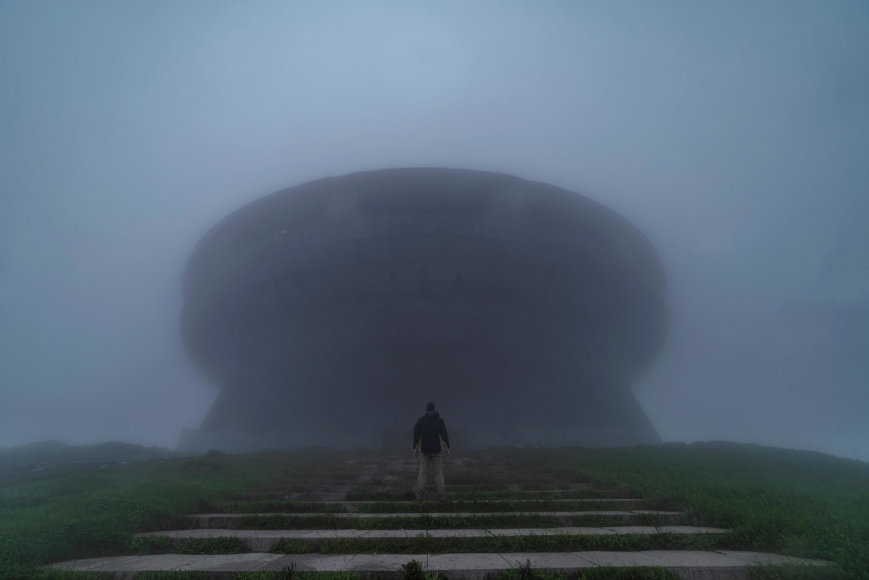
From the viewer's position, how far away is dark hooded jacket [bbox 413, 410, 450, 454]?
7027 mm

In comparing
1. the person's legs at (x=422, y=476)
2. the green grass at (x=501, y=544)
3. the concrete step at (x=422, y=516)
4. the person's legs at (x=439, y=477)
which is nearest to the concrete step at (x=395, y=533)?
the green grass at (x=501, y=544)

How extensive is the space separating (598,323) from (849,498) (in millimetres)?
23264

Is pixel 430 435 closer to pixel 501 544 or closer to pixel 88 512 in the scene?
pixel 501 544

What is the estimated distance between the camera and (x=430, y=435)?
23.3 feet

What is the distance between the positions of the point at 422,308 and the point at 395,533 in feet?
69.8

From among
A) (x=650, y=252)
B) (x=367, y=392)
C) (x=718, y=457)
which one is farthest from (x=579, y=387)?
(x=718, y=457)

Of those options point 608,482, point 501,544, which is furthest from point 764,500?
point 501,544

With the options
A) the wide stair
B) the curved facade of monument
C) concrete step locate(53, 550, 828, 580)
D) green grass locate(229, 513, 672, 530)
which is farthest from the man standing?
the curved facade of monument

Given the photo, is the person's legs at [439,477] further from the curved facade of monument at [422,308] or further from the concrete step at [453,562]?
the curved facade of monument at [422,308]

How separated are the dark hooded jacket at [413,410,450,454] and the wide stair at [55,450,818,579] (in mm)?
739

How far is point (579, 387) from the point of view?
2725cm

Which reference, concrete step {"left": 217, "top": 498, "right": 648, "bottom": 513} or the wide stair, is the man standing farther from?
concrete step {"left": 217, "top": 498, "right": 648, "bottom": 513}

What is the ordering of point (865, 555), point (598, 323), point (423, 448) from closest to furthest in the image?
1. point (865, 555)
2. point (423, 448)
3. point (598, 323)

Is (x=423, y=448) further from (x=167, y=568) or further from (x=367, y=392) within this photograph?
(x=367, y=392)
